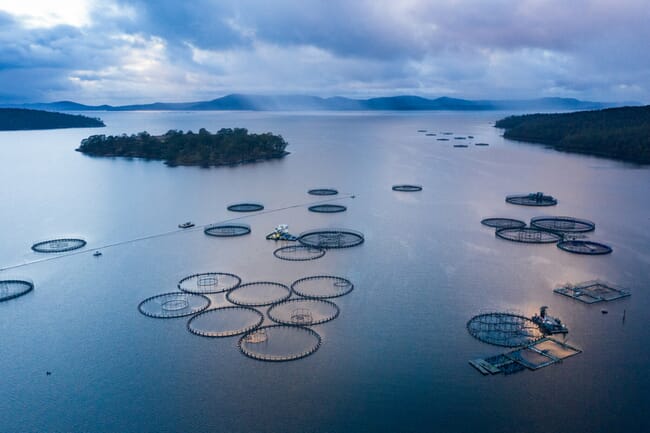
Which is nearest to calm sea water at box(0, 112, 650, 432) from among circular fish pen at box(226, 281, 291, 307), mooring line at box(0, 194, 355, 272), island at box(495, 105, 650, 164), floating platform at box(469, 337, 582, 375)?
floating platform at box(469, 337, 582, 375)

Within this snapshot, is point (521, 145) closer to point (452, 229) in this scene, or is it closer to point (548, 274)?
point (452, 229)

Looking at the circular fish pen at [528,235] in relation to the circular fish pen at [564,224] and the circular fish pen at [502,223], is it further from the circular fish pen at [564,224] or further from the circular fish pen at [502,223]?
the circular fish pen at [502,223]

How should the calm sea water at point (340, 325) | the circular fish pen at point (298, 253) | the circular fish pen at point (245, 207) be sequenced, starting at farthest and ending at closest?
the circular fish pen at point (245, 207), the circular fish pen at point (298, 253), the calm sea water at point (340, 325)

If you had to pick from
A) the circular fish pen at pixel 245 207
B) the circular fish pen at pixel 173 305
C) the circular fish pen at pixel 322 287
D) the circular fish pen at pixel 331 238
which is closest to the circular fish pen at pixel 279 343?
the circular fish pen at pixel 322 287

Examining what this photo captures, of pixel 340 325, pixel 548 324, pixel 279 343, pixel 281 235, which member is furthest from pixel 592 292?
pixel 281 235

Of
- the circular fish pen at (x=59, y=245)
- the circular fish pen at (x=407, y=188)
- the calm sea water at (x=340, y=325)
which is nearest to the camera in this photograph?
the calm sea water at (x=340, y=325)

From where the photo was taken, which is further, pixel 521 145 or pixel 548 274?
pixel 521 145

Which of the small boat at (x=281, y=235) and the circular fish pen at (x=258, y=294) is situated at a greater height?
the small boat at (x=281, y=235)

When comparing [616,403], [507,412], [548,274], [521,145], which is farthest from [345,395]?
[521,145]
